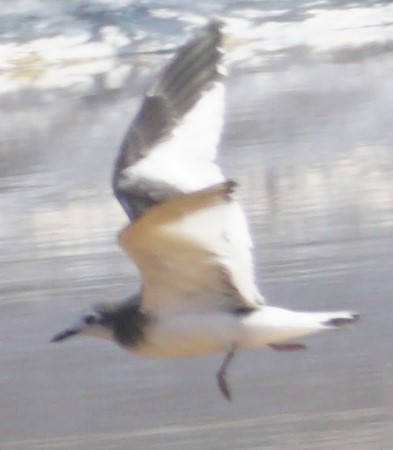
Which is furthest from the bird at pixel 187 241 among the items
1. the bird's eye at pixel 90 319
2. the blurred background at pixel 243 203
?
the blurred background at pixel 243 203

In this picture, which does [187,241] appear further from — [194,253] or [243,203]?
[243,203]

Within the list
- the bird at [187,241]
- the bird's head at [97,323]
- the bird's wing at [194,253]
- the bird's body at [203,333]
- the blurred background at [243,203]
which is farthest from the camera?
the blurred background at [243,203]

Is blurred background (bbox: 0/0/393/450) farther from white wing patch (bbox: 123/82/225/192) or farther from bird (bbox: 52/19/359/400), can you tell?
white wing patch (bbox: 123/82/225/192)

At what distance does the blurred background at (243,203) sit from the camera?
5.05 meters

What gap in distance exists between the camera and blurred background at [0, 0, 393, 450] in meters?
5.05

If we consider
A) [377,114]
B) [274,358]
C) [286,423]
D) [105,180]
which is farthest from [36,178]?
[286,423]

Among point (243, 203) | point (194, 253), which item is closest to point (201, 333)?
point (194, 253)

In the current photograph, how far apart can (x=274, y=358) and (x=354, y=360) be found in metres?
0.30

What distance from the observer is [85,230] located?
725 centimetres

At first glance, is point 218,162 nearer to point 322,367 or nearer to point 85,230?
point 85,230

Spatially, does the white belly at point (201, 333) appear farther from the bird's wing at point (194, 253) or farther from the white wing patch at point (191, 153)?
the white wing patch at point (191, 153)

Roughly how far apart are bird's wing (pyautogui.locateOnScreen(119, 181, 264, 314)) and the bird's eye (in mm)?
218

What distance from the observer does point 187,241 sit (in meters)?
4.12

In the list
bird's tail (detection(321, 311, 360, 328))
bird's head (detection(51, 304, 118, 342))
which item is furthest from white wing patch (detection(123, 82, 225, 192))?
bird's tail (detection(321, 311, 360, 328))
